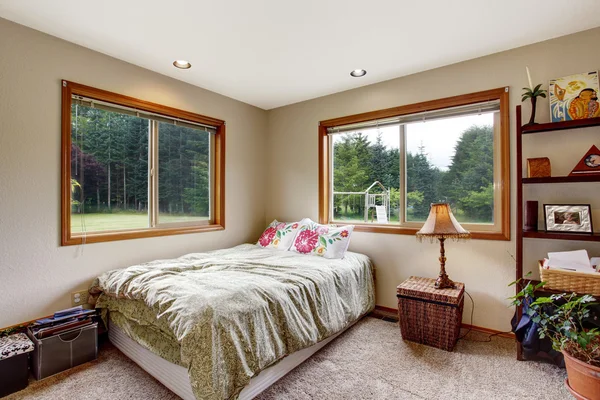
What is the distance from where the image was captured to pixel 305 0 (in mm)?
1860

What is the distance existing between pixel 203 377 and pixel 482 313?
2375 mm

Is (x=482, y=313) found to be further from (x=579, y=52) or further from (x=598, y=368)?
(x=579, y=52)

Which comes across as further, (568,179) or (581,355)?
(568,179)

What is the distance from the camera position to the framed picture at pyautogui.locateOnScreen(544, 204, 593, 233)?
2078mm

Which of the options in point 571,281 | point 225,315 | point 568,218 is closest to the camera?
point 225,315

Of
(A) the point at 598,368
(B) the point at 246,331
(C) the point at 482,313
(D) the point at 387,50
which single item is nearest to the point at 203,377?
(B) the point at 246,331

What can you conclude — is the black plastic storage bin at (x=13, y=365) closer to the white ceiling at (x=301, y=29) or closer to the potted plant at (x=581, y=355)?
the white ceiling at (x=301, y=29)

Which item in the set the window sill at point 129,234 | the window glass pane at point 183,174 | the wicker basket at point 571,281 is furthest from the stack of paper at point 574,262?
the window glass pane at point 183,174

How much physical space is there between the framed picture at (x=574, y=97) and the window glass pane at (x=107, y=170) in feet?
11.6

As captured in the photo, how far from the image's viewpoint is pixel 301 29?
218cm

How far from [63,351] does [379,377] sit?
215cm

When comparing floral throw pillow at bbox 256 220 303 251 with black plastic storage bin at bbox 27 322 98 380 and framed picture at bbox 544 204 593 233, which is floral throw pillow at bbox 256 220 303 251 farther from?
framed picture at bbox 544 204 593 233

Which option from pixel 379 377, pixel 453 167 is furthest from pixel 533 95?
pixel 379 377

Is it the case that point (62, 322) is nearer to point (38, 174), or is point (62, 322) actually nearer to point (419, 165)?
point (38, 174)
